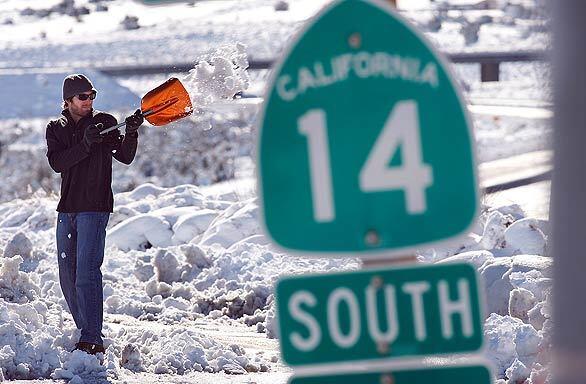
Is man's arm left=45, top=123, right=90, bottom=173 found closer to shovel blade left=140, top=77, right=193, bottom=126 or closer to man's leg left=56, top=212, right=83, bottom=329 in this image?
man's leg left=56, top=212, right=83, bottom=329

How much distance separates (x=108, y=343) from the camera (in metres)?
8.92

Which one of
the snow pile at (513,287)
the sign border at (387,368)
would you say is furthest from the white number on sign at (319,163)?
the snow pile at (513,287)

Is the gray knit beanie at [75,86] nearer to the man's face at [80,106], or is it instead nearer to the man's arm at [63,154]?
the man's face at [80,106]

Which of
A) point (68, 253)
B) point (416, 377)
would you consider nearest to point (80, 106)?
point (68, 253)

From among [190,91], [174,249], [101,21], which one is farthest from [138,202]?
[101,21]

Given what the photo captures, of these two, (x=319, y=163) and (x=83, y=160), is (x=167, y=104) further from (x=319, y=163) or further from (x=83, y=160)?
(x=319, y=163)

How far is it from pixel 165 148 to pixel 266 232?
20.8 metres

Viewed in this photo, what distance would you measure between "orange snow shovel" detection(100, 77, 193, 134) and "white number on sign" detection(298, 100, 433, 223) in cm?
536

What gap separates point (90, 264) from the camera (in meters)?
8.80

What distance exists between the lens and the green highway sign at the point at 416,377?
380 cm

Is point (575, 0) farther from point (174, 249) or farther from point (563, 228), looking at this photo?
point (174, 249)

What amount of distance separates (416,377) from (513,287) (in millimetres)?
5936

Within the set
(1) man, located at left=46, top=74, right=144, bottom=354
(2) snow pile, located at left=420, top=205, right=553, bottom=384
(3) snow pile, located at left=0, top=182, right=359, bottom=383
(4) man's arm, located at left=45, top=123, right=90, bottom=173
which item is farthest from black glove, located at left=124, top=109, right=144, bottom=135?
(2) snow pile, located at left=420, top=205, right=553, bottom=384

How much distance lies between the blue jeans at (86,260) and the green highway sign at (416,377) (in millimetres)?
4909
